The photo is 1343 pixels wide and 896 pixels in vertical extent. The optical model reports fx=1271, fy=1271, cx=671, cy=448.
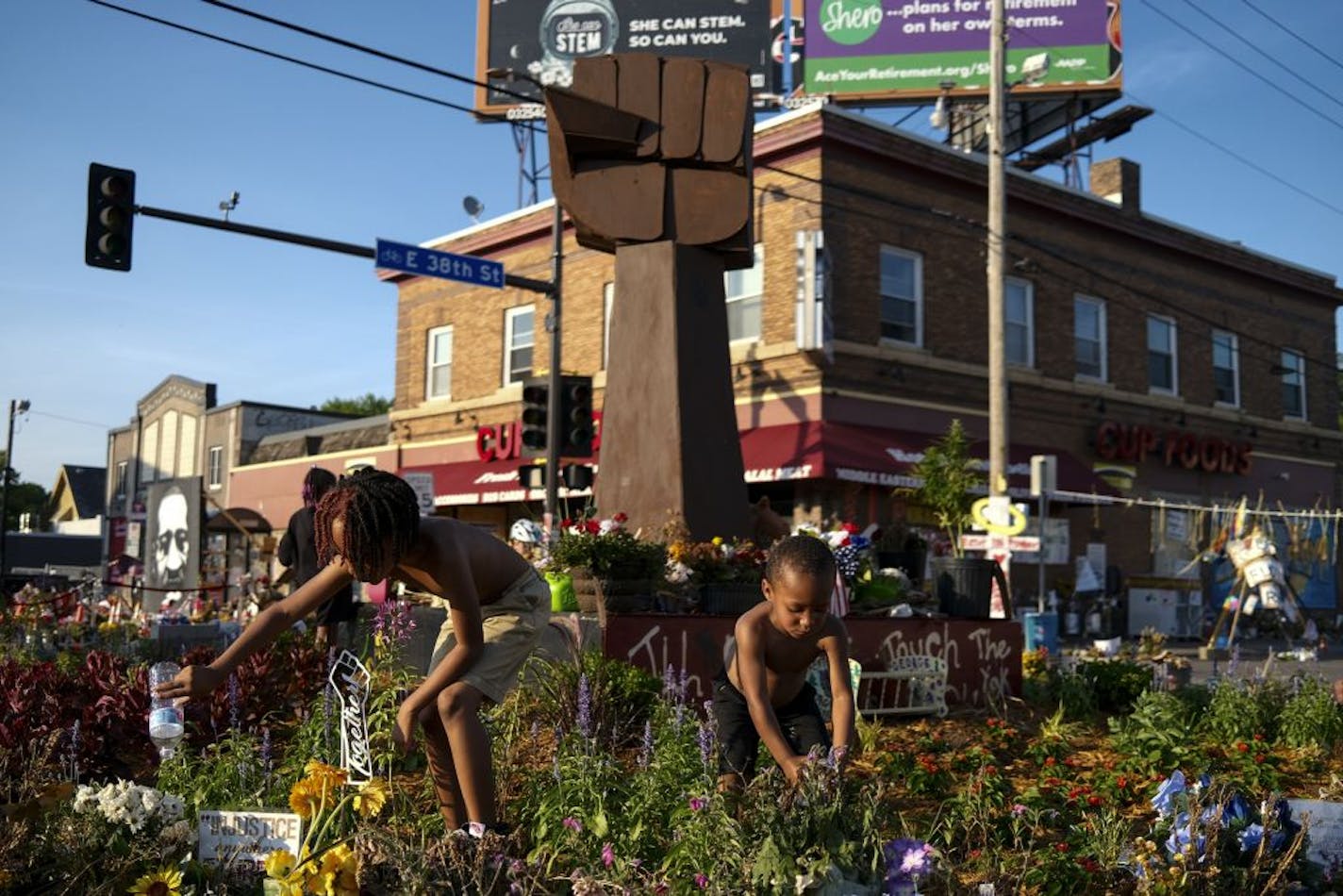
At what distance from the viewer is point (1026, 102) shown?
91.0 feet

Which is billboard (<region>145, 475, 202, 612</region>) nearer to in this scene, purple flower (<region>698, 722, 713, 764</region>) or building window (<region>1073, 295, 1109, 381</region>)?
purple flower (<region>698, 722, 713, 764</region>)

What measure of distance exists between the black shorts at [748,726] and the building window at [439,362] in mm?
23355

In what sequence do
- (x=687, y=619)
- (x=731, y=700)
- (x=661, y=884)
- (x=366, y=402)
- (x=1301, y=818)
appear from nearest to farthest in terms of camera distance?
(x=661, y=884), (x=1301, y=818), (x=731, y=700), (x=687, y=619), (x=366, y=402)

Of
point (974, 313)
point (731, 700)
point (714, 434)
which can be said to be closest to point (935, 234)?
point (974, 313)

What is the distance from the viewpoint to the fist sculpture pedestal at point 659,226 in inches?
421

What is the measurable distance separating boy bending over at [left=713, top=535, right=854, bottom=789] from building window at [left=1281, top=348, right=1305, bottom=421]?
88.2 feet

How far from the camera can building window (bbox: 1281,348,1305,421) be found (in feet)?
92.9

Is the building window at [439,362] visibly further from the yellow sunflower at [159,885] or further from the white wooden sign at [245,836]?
the yellow sunflower at [159,885]

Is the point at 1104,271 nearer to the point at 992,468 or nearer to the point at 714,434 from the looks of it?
the point at 992,468

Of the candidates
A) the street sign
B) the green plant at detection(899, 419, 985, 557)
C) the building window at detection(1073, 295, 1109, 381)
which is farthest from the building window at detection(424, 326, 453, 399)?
the green plant at detection(899, 419, 985, 557)

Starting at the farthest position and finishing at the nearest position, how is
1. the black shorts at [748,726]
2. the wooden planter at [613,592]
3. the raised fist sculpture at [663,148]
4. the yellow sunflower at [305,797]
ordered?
the raised fist sculpture at [663,148] → the wooden planter at [613,592] → the black shorts at [748,726] → the yellow sunflower at [305,797]

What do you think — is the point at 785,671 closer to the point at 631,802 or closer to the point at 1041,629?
the point at 631,802

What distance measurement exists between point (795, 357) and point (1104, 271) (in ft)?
26.1

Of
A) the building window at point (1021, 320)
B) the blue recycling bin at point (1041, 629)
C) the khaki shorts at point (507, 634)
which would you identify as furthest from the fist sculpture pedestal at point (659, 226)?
the building window at point (1021, 320)
